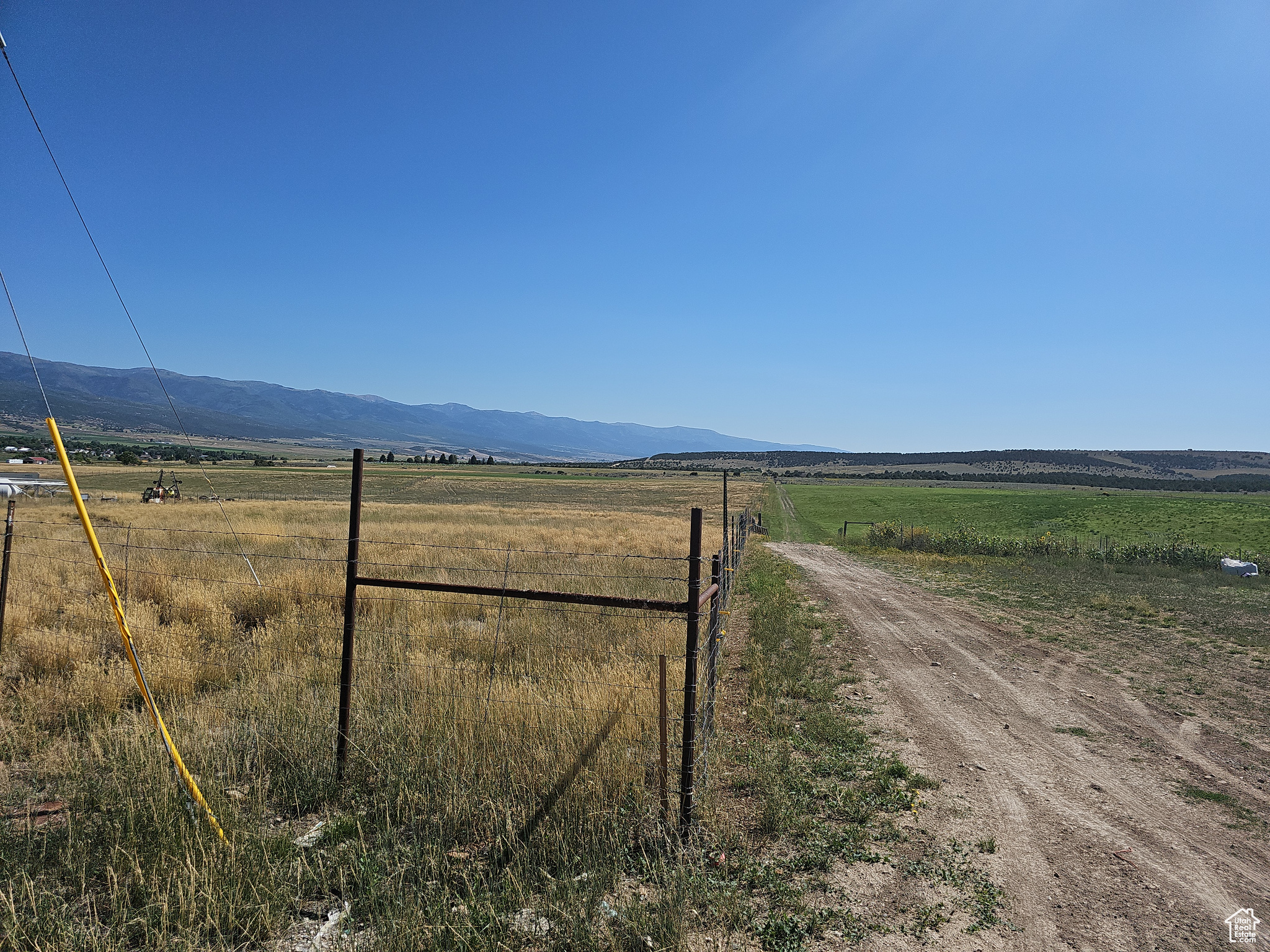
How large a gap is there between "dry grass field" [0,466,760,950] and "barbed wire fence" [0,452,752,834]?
0.12ft

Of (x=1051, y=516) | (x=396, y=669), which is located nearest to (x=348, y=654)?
(x=396, y=669)

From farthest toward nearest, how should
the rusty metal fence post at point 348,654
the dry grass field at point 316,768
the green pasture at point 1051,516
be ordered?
the green pasture at point 1051,516 → the rusty metal fence post at point 348,654 → the dry grass field at point 316,768

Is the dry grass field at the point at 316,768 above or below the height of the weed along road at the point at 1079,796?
above

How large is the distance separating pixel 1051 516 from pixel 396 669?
207 feet

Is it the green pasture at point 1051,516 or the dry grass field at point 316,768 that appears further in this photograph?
the green pasture at point 1051,516

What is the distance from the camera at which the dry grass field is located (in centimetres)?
369

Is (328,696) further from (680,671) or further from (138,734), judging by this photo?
(680,671)

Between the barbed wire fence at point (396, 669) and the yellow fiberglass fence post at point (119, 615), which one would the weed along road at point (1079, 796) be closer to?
the barbed wire fence at point (396, 669)

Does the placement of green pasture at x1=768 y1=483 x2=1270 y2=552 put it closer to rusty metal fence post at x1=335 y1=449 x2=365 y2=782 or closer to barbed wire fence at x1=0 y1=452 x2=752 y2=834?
barbed wire fence at x1=0 y1=452 x2=752 y2=834

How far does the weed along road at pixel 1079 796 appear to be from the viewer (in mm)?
4172

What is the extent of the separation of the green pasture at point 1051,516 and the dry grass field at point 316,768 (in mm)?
31546

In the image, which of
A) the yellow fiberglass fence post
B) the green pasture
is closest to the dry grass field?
the yellow fiberglass fence post

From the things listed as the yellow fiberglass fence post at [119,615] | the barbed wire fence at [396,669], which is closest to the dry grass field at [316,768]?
the barbed wire fence at [396,669]

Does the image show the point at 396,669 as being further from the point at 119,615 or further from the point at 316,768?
the point at 119,615
